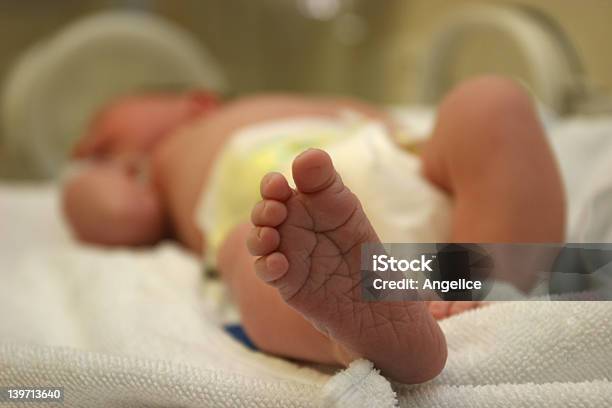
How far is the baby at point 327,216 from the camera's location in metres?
0.40

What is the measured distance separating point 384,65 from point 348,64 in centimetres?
17

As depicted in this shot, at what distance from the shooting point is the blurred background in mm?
1012

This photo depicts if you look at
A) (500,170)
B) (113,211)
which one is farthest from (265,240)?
(113,211)

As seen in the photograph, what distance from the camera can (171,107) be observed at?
4.58ft

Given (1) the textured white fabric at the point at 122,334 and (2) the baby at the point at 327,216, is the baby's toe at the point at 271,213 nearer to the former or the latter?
(2) the baby at the point at 327,216

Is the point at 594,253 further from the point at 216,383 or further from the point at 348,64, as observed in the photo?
the point at 348,64

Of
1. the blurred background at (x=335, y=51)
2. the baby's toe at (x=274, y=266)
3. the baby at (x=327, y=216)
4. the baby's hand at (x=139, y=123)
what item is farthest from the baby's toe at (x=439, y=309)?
the baby's hand at (x=139, y=123)

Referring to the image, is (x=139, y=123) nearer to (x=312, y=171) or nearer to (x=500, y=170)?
(x=500, y=170)

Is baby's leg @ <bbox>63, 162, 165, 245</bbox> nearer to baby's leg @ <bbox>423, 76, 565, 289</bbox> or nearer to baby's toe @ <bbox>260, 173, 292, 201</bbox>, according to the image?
baby's leg @ <bbox>423, 76, 565, 289</bbox>

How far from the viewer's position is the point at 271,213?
0.39 m

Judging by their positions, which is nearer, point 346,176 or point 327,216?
point 327,216

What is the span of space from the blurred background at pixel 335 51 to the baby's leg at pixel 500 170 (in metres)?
0.19

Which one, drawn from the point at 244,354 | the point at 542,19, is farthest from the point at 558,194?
the point at 542,19

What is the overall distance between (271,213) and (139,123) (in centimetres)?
102
